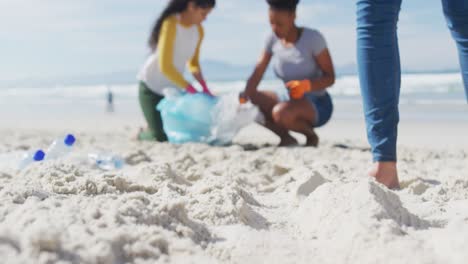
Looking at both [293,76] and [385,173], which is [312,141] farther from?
[385,173]

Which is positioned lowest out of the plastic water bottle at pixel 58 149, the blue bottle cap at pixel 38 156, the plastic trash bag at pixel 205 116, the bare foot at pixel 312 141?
the bare foot at pixel 312 141

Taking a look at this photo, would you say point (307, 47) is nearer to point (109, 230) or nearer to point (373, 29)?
point (373, 29)

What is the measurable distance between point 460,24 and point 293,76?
219cm

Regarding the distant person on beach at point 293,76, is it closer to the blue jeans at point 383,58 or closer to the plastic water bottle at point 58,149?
the plastic water bottle at point 58,149

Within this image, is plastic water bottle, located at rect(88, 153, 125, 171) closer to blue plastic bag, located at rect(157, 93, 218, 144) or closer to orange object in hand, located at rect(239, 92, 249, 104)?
blue plastic bag, located at rect(157, 93, 218, 144)

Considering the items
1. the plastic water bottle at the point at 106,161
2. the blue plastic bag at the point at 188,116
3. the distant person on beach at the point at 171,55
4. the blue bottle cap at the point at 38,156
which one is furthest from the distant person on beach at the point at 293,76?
the blue bottle cap at the point at 38,156

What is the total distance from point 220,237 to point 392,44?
3.32 ft

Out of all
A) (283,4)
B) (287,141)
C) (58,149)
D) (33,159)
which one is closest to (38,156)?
(33,159)

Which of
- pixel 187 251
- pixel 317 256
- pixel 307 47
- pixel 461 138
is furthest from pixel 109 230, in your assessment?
pixel 461 138

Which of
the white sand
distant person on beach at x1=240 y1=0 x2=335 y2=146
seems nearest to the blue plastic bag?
distant person on beach at x1=240 y1=0 x2=335 y2=146

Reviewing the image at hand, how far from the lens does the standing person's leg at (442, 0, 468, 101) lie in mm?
1952

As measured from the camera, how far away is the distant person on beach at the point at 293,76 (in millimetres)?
3967

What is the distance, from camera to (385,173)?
2.04 metres

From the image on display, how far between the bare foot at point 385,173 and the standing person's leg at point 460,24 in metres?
0.39
